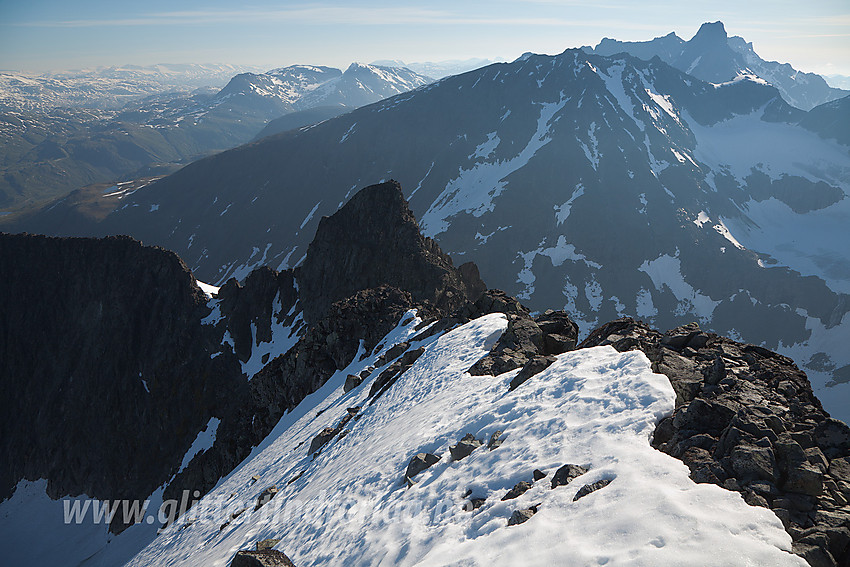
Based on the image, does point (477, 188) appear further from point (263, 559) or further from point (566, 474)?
point (566, 474)

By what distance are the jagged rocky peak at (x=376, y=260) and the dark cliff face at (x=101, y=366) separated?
16.5 meters

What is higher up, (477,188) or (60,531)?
(477,188)

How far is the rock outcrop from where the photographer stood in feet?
25.9

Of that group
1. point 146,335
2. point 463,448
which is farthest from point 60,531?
point 463,448

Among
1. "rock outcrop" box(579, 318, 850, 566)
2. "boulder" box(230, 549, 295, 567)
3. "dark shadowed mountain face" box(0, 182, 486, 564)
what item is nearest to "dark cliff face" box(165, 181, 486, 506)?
"dark shadowed mountain face" box(0, 182, 486, 564)

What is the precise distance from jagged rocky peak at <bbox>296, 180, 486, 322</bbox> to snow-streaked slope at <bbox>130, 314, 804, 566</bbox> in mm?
37792

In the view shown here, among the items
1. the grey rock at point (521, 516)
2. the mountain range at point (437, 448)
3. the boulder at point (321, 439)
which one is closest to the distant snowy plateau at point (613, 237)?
the mountain range at point (437, 448)

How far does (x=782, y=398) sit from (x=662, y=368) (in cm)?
284

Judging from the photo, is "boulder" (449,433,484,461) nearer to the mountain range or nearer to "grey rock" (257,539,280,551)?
the mountain range

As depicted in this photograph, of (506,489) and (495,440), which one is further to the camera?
(495,440)

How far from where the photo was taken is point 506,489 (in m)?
11.0

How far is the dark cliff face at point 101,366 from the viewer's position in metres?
59.8

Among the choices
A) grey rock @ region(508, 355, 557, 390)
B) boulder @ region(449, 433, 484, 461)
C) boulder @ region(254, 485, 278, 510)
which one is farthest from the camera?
boulder @ region(254, 485, 278, 510)

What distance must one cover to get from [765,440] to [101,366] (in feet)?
272
